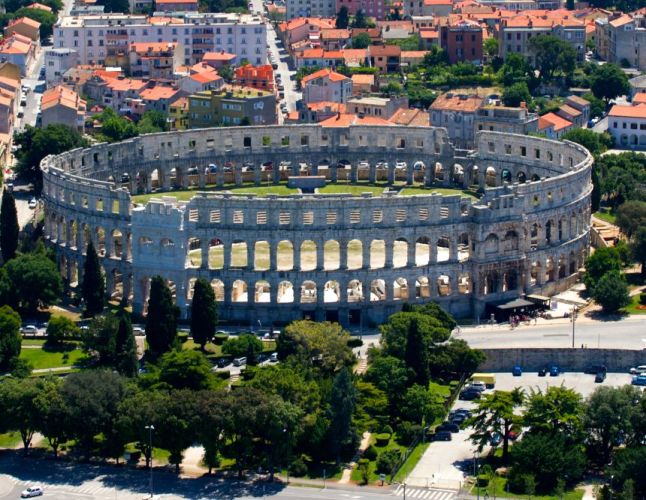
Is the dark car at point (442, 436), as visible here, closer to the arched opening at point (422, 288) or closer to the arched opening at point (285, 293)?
the arched opening at point (422, 288)

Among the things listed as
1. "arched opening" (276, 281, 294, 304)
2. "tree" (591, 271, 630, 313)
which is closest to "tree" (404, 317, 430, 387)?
"arched opening" (276, 281, 294, 304)

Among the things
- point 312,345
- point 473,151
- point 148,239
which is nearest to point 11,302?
point 148,239

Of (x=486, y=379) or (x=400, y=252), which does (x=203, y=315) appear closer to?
(x=486, y=379)

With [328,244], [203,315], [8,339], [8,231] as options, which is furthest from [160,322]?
[328,244]

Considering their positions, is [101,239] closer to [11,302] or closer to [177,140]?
[11,302]

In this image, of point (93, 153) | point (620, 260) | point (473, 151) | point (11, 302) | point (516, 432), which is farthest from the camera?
point (473, 151)

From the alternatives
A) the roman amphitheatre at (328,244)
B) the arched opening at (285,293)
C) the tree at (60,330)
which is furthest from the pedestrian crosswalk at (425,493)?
the arched opening at (285,293)

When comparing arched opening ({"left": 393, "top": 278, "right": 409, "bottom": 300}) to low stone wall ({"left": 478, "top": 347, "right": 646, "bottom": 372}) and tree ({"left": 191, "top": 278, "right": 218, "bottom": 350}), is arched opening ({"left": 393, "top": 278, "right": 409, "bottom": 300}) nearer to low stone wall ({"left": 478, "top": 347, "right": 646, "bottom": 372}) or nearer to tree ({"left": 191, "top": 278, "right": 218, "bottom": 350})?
low stone wall ({"left": 478, "top": 347, "right": 646, "bottom": 372})
